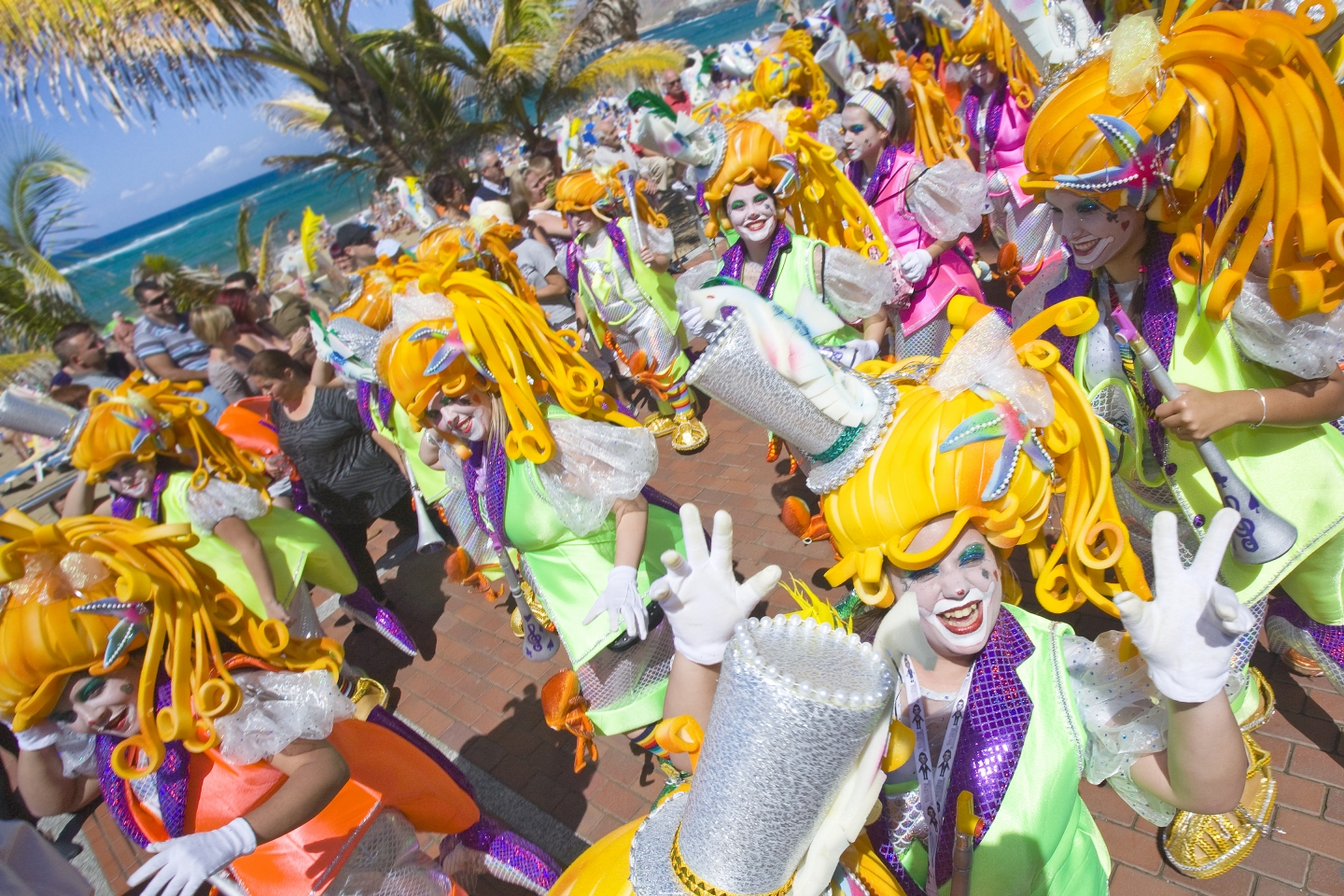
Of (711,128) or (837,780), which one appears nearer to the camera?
(837,780)

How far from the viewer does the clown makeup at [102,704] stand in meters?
1.83

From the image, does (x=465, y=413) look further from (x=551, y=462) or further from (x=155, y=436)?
(x=155, y=436)

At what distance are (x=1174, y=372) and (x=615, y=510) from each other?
5.71 feet

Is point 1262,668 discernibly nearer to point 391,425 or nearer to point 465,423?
point 465,423

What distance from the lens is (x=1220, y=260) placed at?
1.89 meters

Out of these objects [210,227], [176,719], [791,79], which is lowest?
[176,719]

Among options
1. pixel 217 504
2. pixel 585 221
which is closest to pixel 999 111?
pixel 585 221

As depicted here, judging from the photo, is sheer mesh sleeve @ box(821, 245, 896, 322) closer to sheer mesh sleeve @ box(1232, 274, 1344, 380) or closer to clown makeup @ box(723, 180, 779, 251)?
clown makeup @ box(723, 180, 779, 251)

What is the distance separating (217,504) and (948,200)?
409 cm

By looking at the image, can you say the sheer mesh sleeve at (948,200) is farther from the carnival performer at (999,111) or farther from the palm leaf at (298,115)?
the palm leaf at (298,115)

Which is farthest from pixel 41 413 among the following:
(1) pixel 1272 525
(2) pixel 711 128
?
(1) pixel 1272 525

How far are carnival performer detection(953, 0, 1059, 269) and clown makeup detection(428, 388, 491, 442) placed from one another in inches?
153

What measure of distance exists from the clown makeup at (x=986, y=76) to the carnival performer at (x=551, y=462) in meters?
4.73

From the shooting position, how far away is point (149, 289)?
684 centimetres
